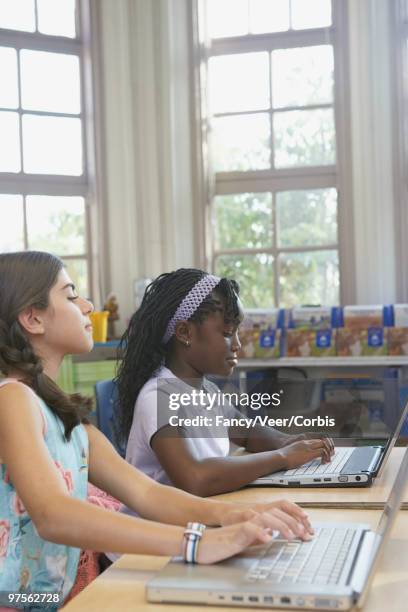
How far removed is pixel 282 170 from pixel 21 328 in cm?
351

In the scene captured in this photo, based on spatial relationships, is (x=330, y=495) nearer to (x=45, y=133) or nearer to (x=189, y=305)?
(x=189, y=305)

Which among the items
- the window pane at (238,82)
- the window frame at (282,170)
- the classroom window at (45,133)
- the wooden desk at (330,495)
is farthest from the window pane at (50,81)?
the wooden desk at (330,495)

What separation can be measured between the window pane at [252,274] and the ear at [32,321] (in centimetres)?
336

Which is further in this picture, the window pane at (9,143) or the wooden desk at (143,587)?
the window pane at (9,143)

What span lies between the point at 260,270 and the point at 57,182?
126 cm

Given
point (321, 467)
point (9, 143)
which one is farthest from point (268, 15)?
point (321, 467)

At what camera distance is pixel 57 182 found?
15.2 feet

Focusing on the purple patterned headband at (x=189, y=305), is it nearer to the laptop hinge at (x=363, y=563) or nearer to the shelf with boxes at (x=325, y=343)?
the laptop hinge at (x=363, y=563)

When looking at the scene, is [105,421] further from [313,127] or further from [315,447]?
[313,127]

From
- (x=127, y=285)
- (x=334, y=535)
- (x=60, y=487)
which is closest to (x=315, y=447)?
(x=334, y=535)

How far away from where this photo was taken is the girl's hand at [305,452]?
1.75 m

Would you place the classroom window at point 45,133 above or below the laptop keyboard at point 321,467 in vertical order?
above

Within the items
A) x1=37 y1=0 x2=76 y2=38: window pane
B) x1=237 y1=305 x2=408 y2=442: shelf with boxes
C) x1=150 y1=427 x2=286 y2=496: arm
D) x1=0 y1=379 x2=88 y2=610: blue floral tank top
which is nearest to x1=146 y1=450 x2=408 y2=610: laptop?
x1=0 y1=379 x2=88 y2=610: blue floral tank top

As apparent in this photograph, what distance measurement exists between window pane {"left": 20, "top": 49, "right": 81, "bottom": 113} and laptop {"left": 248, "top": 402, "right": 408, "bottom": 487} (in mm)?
3317
